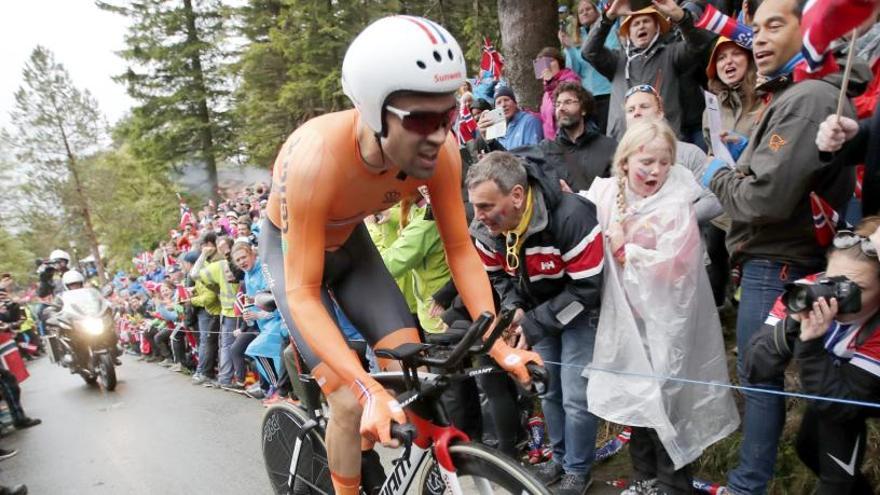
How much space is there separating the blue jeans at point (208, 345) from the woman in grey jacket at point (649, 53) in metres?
6.83

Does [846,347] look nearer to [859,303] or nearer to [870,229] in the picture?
[859,303]

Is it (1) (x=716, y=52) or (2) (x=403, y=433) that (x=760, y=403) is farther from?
(1) (x=716, y=52)

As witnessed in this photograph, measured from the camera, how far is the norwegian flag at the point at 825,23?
181 centimetres

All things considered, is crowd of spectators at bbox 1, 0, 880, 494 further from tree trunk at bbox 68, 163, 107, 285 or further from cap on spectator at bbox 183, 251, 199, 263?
tree trunk at bbox 68, 163, 107, 285

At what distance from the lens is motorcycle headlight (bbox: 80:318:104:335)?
31.4 feet

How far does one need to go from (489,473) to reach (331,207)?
1.17 m

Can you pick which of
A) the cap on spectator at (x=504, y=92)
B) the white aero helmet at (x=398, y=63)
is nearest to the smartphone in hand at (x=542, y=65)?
the cap on spectator at (x=504, y=92)

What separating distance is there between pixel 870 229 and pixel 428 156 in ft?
5.24

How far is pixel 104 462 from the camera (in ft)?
17.7

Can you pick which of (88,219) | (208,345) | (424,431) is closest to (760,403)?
(424,431)

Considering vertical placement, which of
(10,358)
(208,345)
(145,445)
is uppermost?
(10,358)

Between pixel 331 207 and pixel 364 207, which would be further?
pixel 364 207

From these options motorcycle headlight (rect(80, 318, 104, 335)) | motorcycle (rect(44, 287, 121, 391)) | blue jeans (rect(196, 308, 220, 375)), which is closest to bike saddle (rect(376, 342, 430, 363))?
blue jeans (rect(196, 308, 220, 375))

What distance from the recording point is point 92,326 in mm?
9617
